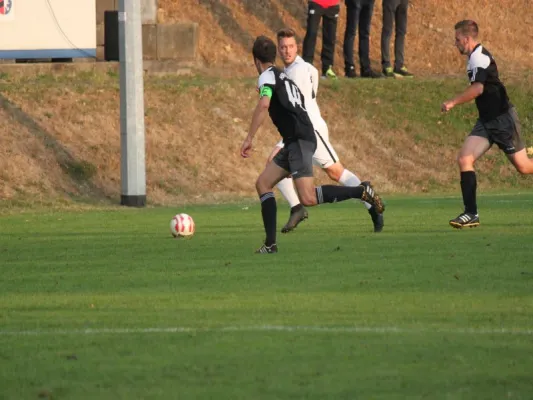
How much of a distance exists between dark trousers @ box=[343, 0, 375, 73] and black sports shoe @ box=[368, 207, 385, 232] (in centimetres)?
1444

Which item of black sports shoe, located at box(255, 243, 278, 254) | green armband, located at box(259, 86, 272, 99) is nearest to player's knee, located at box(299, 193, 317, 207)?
black sports shoe, located at box(255, 243, 278, 254)

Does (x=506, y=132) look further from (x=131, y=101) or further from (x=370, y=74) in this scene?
(x=370, y=74)

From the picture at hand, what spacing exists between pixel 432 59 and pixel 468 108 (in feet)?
15.4

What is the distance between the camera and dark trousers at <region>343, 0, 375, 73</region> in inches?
1206

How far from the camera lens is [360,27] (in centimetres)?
3134

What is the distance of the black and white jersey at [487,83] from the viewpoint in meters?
16.3

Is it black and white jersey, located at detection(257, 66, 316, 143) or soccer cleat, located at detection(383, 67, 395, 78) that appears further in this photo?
soccer cleat, located at detection(383, 67, 395, 78)

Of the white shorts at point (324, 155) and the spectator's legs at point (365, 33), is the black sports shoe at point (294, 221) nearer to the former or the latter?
the white shorts at point (324, 155)

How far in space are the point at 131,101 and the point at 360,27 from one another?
920 cm

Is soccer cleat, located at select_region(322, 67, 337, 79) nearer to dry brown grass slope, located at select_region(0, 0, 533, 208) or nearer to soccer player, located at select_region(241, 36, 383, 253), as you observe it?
dry brown grass slope, located at select_region(0, 0, 533, 208)

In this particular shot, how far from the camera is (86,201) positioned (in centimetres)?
2434

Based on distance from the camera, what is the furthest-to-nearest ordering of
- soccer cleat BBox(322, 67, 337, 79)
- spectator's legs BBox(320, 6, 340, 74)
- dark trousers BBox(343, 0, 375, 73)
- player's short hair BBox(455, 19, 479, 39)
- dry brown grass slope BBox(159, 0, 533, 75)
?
dry brown grass slope BBox(159, 0, 533, 75) → soccer cleat BBox(322, 67, 337, 79) → dark trousers BBox(343, 0, 375, 73) → spectator's legs BBox(320, 6, 340, 74) → player's short hair BBox(455, 19, 479, 39)

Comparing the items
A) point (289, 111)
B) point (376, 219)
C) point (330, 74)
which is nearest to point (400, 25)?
point (330, 74)

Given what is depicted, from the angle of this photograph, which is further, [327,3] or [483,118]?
[327,3]
